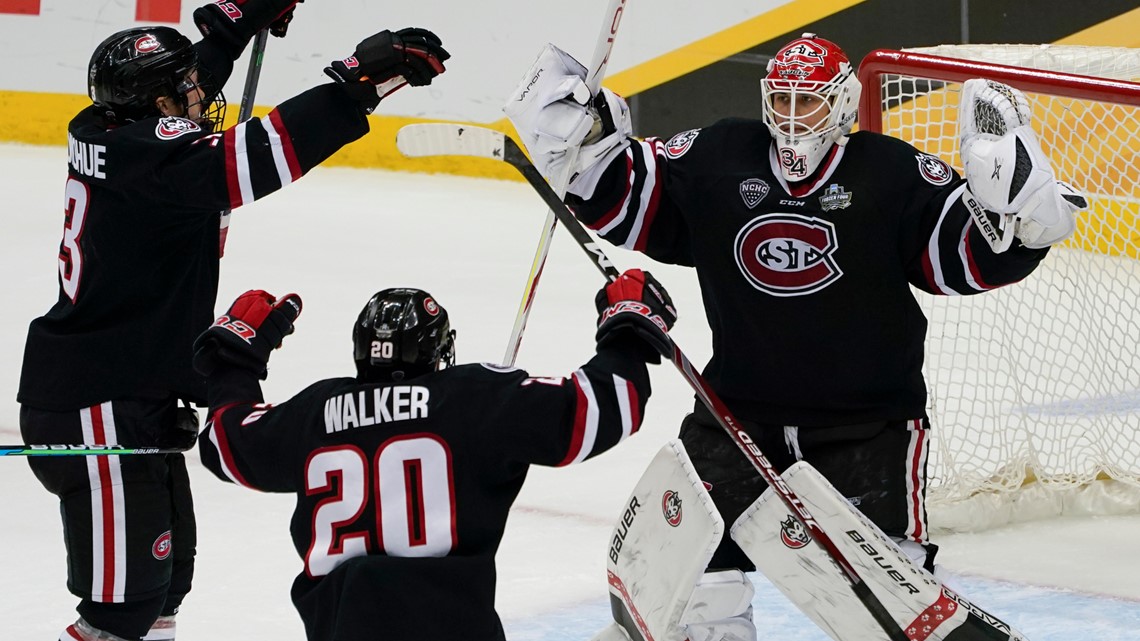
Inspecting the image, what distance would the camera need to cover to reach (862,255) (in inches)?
103

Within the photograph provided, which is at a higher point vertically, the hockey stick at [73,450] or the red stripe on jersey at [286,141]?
the red stripe on jersey at [286,141]

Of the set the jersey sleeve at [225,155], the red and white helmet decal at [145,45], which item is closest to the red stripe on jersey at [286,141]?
the jersey sleeve at [225,155]

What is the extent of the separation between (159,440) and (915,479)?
4.17ft

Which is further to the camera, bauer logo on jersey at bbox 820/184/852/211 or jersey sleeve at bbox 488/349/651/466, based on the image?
bauer logo on jersey at bbox 820/184/852/211

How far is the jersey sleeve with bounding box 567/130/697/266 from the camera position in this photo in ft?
9.16

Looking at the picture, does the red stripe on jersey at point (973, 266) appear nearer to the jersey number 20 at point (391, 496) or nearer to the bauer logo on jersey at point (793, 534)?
the bauer logo on jersey at point (793, 534)

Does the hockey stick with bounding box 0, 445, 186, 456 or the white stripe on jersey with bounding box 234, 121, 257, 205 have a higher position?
the white stripe on jersey with bounding box 234, 121, 257, 205

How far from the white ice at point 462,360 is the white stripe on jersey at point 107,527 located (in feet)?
1.91

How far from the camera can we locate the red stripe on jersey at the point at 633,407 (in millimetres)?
2146

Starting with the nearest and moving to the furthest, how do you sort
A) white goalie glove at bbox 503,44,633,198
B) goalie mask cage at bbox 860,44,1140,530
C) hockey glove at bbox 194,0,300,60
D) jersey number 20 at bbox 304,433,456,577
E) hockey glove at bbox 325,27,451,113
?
jersey number 20 at bbox 304,433,456,577 → hockey glove at bbox 325,27,451,113 → white goalie glove at bbox 503,44,633,198 → hockey glove at bbox 194,0,300,60 → goalie mask cage at bbox 860,44,1140,530

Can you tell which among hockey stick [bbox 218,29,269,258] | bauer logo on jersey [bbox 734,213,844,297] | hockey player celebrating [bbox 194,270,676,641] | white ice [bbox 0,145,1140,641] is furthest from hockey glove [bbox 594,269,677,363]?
white ice [bbox 0,145,1140,641]

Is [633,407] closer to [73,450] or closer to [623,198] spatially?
[623,198]

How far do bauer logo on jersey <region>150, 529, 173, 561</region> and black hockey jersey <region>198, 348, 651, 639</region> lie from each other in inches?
25.0

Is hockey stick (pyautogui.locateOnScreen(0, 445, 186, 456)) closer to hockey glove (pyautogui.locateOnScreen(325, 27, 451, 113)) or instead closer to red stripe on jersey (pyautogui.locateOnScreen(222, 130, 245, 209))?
red stripe on jersey (pyautogui.locateOnScreen(222, 130, 245, 209))
